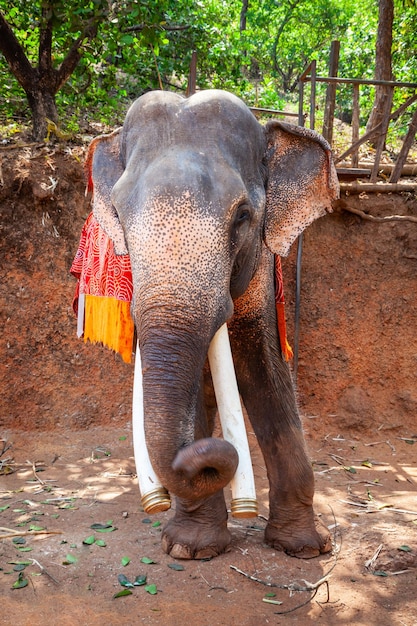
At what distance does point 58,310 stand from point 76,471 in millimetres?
1417

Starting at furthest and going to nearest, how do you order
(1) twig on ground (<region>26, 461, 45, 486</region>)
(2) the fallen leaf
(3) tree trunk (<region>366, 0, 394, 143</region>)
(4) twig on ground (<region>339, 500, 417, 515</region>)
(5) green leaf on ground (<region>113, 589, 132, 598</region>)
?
(3) tree trunk (<region>366, 0, 394, 143</region>) < (1) twig on ground (<region>26, 461, 45, 486</region>) < (4) twig on ground (<region>339, 500, 417, 515</region>) < (2) the fallen leaf < (5) green leaf on ground (<region>113, 589, 132, 598</region>)

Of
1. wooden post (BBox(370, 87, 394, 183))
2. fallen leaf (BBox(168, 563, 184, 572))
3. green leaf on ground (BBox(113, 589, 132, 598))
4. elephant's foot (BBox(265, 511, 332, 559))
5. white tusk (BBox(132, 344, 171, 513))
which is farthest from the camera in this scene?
wooden post (BBox(370, 87, 394, 183))

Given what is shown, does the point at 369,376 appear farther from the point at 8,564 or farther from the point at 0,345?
the point at 8,564

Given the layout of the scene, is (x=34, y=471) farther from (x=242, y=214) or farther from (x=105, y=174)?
(x=242, y=214)

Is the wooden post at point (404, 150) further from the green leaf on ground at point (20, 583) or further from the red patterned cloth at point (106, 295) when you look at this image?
the green leaf on ground at point (20, 583)

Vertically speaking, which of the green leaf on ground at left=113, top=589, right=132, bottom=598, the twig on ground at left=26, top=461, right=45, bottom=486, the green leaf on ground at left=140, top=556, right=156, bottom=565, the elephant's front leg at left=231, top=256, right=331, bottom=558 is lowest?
the twig on ground at left=26, top=461, right=45, bottom=486

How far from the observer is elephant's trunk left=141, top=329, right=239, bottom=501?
235 cm

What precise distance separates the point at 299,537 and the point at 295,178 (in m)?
1.70

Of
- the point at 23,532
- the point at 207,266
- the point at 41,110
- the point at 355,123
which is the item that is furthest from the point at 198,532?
the point at 355,123

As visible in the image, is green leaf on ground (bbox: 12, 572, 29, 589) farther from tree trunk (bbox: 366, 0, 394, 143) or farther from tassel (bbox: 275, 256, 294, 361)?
tree trunk (bbox: 366, 0, 394, 143)

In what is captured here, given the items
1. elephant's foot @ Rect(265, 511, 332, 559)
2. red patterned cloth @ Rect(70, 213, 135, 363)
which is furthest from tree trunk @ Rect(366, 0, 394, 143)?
elephant's foot @ Rect(265, 511, 332, 559)

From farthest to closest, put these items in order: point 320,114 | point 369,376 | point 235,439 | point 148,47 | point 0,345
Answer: point 320,114, point 148,47, point 369,376, point 0,345, point 235,439

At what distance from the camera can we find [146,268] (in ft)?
8.21

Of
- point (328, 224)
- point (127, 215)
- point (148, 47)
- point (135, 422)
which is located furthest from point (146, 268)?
point (148, 47)
